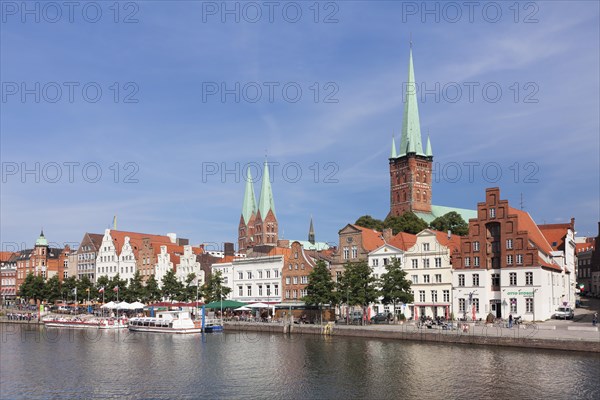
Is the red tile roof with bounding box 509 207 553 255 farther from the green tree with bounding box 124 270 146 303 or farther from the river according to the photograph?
the green tree with bounding box 124 270 146 303

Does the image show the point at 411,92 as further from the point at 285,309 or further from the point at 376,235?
the point at 285,309

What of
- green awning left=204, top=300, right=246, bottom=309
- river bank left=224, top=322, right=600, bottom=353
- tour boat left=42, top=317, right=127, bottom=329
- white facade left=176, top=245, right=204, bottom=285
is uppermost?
white facade left=176, top=245, right=204, bottom=285

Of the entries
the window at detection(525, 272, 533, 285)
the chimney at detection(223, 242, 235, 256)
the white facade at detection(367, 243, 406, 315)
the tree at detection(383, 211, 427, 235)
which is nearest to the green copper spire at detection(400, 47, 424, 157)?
the tree at detection(383, 211, 427, 235)

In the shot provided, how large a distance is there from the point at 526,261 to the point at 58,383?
59.1 m

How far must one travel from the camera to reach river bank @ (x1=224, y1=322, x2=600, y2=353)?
58.9m

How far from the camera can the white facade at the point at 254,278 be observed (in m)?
113

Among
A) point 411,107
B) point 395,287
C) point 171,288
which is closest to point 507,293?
point 395,287

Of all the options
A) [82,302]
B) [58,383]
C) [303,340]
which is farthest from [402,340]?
[82,302]

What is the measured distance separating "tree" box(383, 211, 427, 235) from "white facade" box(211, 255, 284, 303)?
111 ft

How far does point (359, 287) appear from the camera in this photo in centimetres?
8619

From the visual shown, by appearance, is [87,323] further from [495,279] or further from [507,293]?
[507,293]

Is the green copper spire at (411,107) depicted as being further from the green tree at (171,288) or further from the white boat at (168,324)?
the white boat at (168,324)

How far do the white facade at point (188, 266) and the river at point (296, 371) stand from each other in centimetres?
5500

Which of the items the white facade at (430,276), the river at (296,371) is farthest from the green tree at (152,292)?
the white facade at (430,276)
